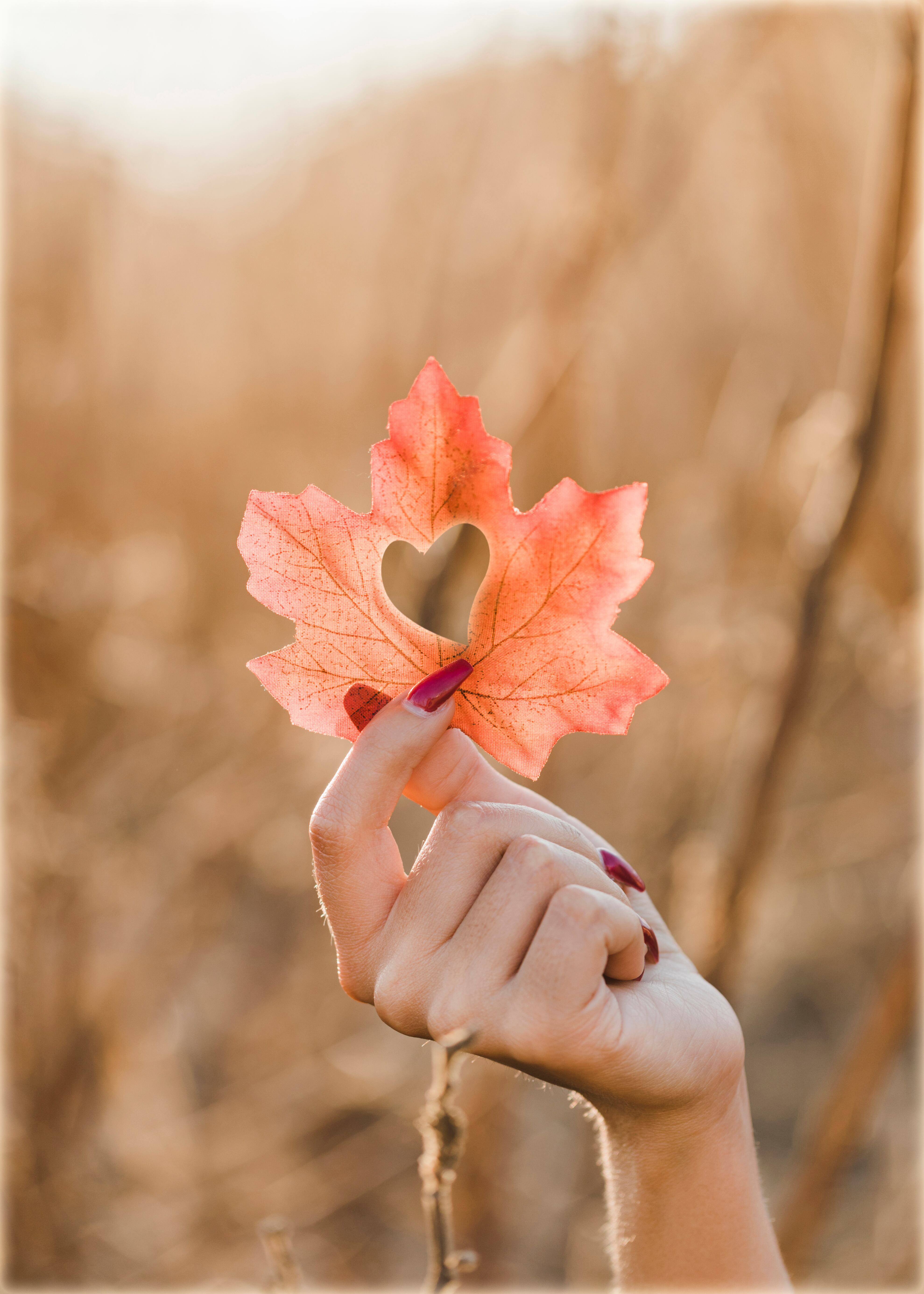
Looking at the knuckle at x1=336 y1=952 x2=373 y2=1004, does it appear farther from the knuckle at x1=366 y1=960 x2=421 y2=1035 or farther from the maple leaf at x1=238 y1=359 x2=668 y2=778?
the maple leaf at x1=238 y1=359 x2=668 y2=778

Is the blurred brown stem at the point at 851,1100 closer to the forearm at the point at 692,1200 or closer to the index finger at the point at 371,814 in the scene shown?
the forearm at the point at 692,1200

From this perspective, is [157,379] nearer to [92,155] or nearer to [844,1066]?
[92,155]

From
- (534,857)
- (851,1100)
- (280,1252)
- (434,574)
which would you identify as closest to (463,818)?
(534,857)

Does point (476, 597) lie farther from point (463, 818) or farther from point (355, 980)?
point (355, 980)

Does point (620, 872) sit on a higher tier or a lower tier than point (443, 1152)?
higher

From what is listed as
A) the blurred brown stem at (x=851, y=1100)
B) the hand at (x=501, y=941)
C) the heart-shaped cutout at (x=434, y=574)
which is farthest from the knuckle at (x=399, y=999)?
the blurred brown stem at (x=851, y=1100)

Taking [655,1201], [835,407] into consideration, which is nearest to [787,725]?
[835,407]
